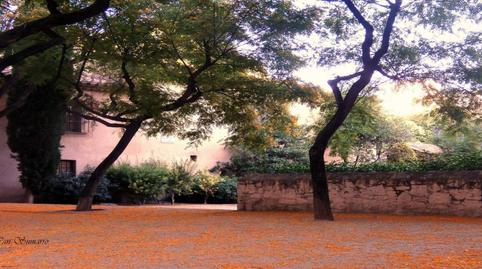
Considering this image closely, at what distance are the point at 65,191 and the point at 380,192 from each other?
14.4 m

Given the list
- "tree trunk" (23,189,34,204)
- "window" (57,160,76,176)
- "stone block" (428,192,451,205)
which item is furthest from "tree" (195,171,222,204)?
"stone block" (428,192,451,205)

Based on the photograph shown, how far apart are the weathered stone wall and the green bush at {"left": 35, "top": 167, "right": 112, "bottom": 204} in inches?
363

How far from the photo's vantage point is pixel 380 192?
13.8 meters

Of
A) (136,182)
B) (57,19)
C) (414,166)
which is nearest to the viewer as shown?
(57,19)

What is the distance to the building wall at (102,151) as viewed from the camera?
23.9 m

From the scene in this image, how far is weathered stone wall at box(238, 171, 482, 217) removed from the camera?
12516mm

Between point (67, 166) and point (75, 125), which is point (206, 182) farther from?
point (75, 125)

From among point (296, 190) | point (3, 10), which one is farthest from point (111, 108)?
point (296, 190)

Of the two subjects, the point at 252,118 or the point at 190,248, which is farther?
the point at 252,118

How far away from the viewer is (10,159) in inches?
945

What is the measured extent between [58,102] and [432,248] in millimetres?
16132

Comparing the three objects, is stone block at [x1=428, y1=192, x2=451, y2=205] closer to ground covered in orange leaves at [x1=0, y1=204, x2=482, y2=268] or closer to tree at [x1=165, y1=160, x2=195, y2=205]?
ground covered in orange leaves at [x1=0, y1=204, x2=482, y2=268]

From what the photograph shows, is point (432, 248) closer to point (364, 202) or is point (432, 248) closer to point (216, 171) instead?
point (364, 202)

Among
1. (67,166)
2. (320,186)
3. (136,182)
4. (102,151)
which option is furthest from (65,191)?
(320,186)
